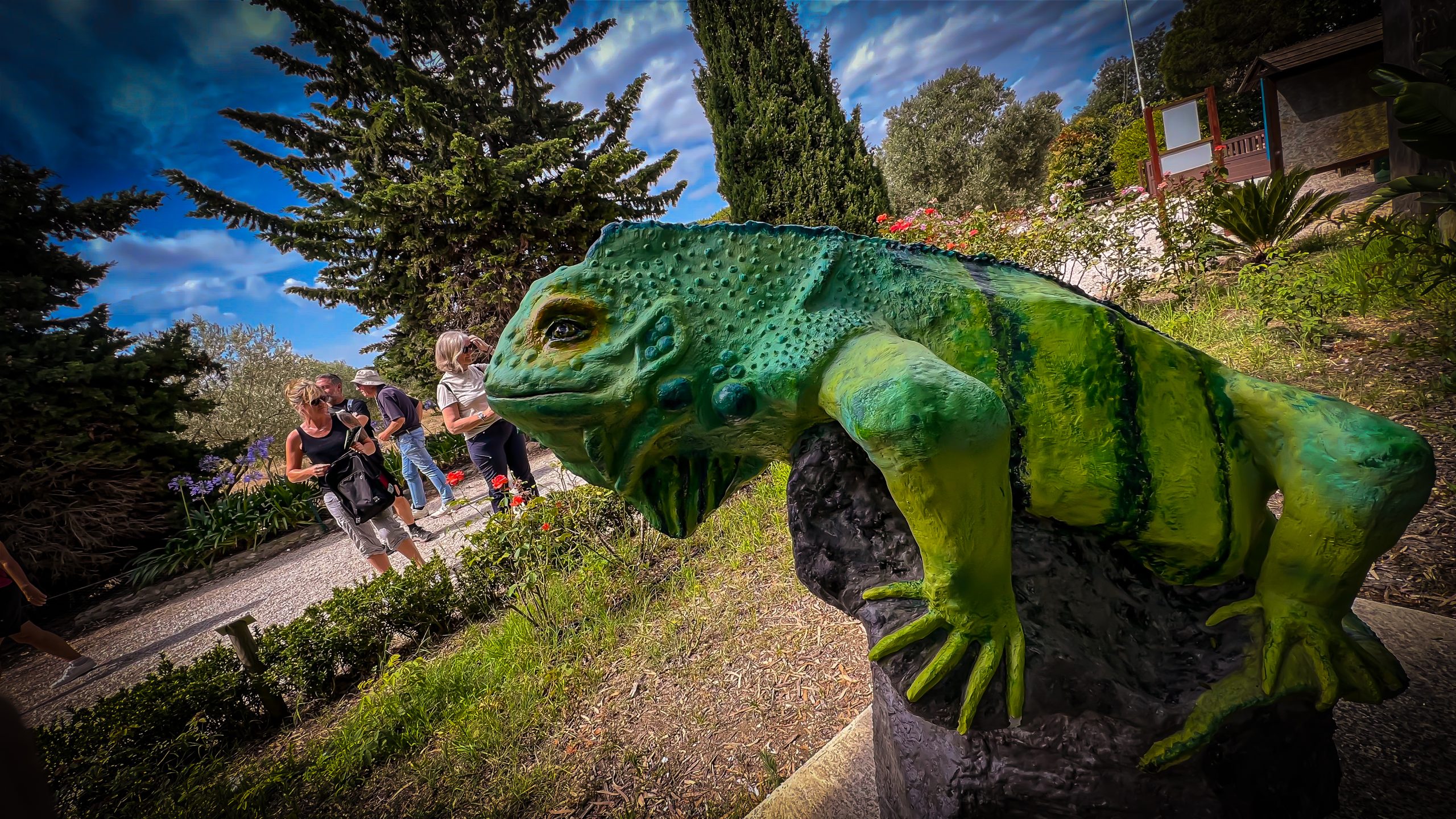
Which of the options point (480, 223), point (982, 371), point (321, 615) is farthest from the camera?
point (480, 223)

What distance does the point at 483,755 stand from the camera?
293cm

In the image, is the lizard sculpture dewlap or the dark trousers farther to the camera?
the dark trousers

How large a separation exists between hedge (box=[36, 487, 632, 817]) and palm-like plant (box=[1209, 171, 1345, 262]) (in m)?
8.66

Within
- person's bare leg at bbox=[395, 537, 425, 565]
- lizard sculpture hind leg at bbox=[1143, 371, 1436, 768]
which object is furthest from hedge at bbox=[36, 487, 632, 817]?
lizard sculpture hind leg at bbox=[1143, 371, 1436, 768]

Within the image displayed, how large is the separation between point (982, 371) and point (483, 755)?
3.20 meters

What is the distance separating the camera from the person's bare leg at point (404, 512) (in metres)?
6.56

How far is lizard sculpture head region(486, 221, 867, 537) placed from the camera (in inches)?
41.2

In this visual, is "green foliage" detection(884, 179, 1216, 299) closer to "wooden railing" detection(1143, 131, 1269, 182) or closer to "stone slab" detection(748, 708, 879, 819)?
"stone slab" detection(748, 708, 879, 819)

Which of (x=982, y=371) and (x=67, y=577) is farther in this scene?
(x=67, y=577)

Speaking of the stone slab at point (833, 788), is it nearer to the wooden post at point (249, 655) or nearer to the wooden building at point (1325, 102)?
the wooden post at point (249, 655)

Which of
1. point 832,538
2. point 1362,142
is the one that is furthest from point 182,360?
point 1362,142

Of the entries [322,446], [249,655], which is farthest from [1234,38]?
[249,655]

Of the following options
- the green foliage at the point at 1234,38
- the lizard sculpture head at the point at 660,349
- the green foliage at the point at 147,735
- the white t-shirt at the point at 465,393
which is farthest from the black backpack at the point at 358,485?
the green foliage at the point at 1234,38

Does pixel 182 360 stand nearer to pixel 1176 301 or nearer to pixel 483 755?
pixel 483 755
